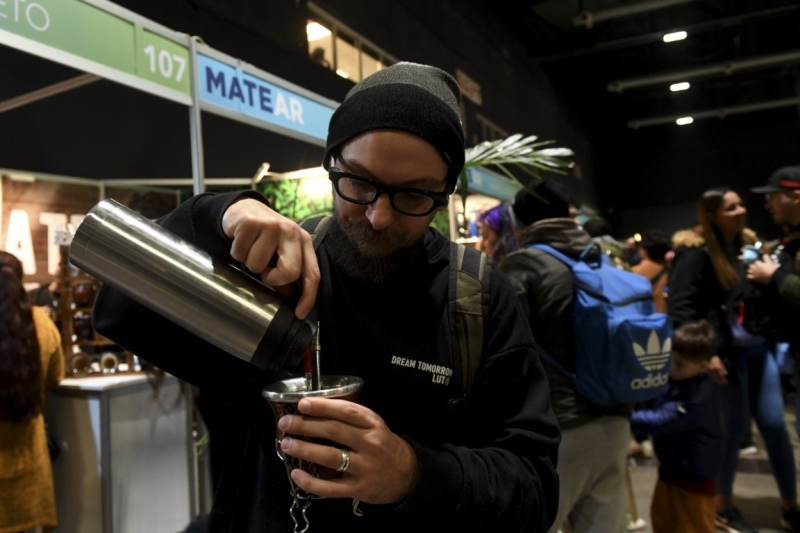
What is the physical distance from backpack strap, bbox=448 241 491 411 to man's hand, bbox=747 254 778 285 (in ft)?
7.49

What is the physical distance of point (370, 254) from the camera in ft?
3.15

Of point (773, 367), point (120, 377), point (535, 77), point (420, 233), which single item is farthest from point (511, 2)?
point (420, 233)

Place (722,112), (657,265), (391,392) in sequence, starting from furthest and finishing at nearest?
1. (722,112)
2. (657,265)
3. (391,392)

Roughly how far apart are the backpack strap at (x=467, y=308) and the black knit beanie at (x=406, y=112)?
146mm

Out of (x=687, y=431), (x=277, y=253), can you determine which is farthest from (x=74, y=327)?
(x=687, y=431)

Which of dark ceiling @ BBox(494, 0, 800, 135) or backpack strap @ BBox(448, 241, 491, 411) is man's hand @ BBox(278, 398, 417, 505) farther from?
dark ceiling @ BBox(494, 0, 800, 135)

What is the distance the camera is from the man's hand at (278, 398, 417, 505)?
616 mm

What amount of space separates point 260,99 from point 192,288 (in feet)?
6.61

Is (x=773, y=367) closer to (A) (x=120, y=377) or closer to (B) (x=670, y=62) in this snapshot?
(A) (x=120, y=377)

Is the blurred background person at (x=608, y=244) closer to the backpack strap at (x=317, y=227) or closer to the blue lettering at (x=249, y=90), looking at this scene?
the blue lettering at (x=249, y=90)

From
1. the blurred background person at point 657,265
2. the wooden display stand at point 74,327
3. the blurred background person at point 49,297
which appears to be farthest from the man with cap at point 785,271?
the blurred background person at point 49,297

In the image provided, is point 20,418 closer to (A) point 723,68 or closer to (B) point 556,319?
(B) point 556,319

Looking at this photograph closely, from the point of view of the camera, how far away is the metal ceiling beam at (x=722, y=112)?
42.1 feet

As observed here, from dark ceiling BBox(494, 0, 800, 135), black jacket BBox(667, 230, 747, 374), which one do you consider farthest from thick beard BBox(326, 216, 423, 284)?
dark ceiling BBox(494, 0, 800, 135)
